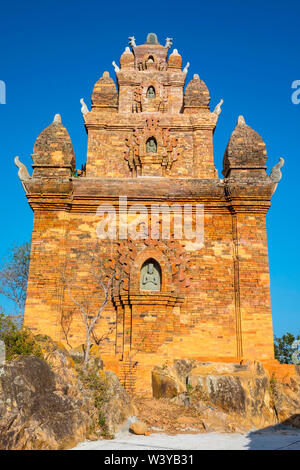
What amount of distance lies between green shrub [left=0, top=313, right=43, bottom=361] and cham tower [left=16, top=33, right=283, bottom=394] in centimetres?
390

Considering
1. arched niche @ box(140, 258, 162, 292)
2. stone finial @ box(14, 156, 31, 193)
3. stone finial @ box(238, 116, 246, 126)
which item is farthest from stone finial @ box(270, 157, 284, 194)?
stone finial @ box(14, 156, 31, 193)

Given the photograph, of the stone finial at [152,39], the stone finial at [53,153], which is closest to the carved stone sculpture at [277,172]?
the stone finial at [53,153]

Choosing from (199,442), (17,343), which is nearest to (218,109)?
(17,343)

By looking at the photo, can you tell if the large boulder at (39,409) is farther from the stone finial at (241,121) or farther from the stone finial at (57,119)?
the stone finial at (241,121)

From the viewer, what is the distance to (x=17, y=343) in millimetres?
9664

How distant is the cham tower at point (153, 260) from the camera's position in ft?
47.4

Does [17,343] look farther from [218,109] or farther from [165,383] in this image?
[218,109]

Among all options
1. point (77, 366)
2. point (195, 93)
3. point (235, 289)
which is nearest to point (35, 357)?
point (77, 366)

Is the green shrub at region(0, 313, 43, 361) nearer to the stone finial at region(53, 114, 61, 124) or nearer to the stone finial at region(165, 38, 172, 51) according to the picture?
the stone finial at region(53, 114, 61, 124)

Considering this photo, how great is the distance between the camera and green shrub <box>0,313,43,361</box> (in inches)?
378

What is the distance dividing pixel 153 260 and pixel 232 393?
207 inches

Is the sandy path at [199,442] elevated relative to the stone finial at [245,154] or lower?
lower

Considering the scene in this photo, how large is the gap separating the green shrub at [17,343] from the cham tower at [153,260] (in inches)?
154

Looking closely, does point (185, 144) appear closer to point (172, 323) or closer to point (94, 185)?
point (94, 185)
